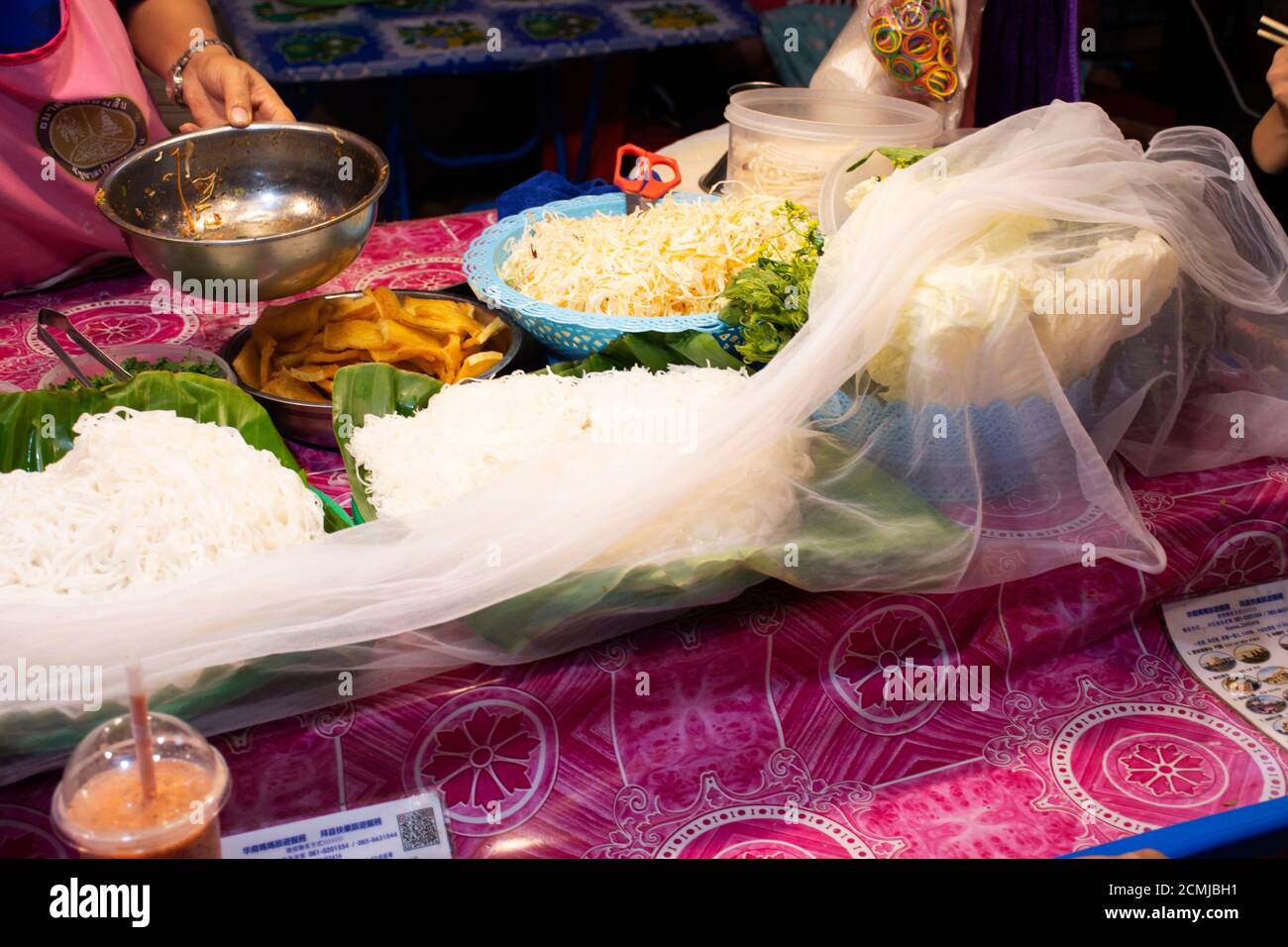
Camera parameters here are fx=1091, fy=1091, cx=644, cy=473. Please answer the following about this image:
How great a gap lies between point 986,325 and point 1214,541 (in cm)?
59

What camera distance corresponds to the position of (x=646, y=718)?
1491 mm

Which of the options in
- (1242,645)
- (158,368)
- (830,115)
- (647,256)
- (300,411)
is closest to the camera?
(1242,645)

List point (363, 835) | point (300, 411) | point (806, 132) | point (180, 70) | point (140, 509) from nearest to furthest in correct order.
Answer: point (363, 835), point (140, 509), point (300, 411), point (806, 132), point (180, 70)

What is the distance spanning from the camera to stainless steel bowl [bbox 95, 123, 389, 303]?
72.1 inches

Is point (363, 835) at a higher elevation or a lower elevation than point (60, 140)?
lower

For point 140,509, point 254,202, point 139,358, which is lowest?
point 139,358

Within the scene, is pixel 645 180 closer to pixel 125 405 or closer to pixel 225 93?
pixel 225 93

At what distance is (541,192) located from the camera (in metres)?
2.60

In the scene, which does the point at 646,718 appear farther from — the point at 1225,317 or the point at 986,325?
the point at 1225,317

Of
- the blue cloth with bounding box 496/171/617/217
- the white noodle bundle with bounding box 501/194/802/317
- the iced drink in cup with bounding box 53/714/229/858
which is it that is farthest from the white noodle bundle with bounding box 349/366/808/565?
the blue cloth with bounding box 496/171/617/217

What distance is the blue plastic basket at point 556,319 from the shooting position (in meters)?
1.97

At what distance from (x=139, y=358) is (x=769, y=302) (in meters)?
1.16

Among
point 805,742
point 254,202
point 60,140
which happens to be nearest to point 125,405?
point 254,202
